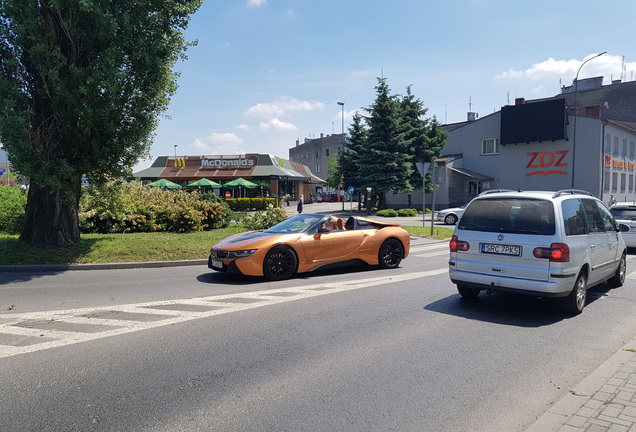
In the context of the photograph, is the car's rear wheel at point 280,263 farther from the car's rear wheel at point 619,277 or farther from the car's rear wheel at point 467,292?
the car's rear wheel at point 619,277

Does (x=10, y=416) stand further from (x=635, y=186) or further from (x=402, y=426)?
(x=635, y=186)

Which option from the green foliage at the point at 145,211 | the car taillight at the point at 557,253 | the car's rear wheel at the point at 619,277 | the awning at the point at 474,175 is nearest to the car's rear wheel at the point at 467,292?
the car taillight at the point at 557,253

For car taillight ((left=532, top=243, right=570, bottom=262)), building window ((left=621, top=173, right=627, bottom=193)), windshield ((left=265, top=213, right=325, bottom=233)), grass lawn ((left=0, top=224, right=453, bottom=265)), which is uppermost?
building window ((left=621, top=173, right=627, bottom=193))

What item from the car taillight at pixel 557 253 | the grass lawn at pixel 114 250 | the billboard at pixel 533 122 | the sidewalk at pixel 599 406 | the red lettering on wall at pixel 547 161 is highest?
the billboard at pixel 533 122

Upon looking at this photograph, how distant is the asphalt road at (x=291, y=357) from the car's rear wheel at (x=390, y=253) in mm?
2380

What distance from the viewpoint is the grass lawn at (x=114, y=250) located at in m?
10.9

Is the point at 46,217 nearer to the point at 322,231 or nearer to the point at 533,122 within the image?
the point at 322,231

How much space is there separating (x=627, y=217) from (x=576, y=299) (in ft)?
33.4

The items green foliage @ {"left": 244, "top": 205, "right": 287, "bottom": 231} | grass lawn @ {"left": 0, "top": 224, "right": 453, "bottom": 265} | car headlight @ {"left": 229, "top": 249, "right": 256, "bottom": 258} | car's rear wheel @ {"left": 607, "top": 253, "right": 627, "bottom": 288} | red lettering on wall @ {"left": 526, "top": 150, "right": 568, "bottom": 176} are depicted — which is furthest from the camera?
red lettering on wall @ {"left": 526, "top": 150, "right": 568, "bottom": 176}

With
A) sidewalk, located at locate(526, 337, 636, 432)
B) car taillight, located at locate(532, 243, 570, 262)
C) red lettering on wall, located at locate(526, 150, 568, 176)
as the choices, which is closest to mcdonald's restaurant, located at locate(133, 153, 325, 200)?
red lettering on wall, located at locate(526, 150, 568, 176)

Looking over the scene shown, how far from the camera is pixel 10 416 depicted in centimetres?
333

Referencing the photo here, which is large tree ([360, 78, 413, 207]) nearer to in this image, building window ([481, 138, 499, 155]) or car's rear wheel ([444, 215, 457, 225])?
car's rear wheel ([444, 215, 457, 225])

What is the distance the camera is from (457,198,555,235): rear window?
6.32 metres

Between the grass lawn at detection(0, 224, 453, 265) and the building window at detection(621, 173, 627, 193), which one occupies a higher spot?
the building window at detection(621, 173, 627, 193)
